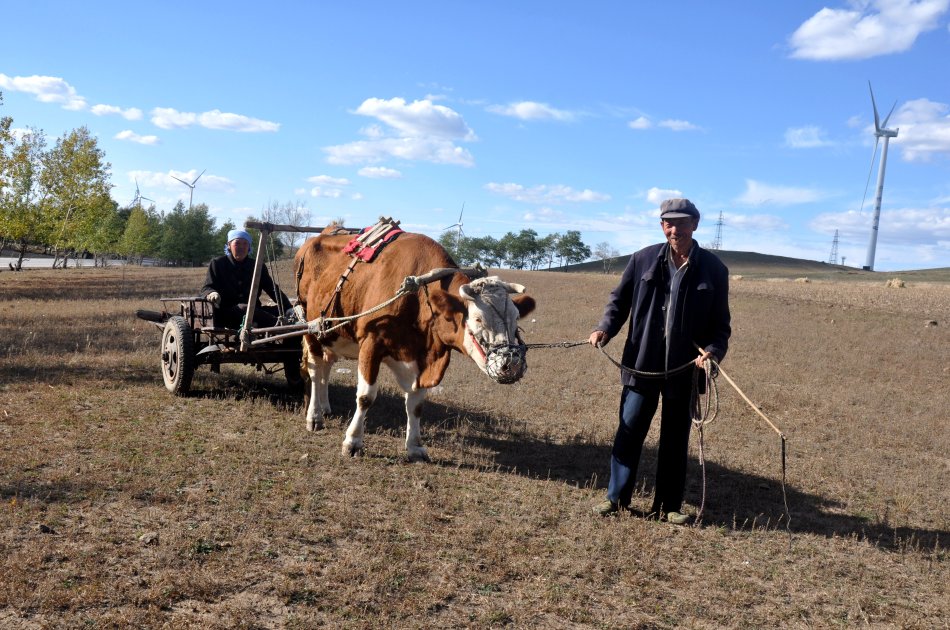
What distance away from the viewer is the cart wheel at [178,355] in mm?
8953

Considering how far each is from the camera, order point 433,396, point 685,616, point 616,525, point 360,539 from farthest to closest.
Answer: point 433,396, point 616,525, point 360,539, point 685,616

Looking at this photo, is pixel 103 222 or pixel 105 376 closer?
pixel 105 376

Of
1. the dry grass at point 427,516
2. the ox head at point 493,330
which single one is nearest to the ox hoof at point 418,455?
the dry grass at point 427,516

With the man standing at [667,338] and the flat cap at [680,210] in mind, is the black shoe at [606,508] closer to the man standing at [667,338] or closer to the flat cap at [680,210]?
the man standing at [667,338]

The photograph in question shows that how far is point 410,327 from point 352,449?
1.40 metres

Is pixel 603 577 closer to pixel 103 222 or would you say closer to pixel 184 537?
pixel 184 537

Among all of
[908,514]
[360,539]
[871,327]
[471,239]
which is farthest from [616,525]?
[471,239]

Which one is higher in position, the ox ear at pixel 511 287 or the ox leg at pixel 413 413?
the ox ear at pixel 511 287

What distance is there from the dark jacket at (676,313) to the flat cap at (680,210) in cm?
33

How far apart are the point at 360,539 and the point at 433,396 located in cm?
581

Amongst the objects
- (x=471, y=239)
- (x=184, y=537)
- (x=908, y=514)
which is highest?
(x=471, y=239)

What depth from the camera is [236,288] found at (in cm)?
962

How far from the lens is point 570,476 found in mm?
7328

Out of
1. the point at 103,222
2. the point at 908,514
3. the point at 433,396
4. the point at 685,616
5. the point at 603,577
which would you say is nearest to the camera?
the point at 685,616
